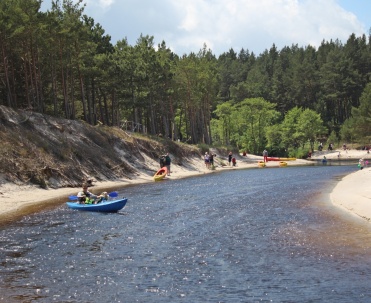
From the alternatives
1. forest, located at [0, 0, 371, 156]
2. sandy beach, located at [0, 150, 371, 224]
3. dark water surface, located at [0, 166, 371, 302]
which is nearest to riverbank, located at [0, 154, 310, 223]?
sandy beach, located at [0, 150, 371, 224]

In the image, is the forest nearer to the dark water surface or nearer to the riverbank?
the riverbank

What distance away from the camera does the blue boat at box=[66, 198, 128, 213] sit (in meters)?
28.8

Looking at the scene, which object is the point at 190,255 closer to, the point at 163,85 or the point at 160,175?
the point at 160,175

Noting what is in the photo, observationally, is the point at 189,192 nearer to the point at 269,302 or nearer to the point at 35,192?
the point at 35,192

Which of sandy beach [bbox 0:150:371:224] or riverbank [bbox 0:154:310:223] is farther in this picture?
riverbank [bbox 0:154:310:223]

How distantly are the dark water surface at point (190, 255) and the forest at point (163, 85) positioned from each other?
89.8 feet

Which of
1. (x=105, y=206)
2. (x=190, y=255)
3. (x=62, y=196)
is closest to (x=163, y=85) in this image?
(x=62, y=196)

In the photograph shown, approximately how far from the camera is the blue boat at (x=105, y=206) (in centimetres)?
2875

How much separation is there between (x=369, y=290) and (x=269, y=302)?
3019mm

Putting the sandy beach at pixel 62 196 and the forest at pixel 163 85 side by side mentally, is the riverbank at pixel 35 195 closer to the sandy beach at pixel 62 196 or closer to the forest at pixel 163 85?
the sandy beach at pixel 62 196

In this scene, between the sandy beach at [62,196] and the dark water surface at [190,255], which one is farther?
the sandy beach at [62,196]

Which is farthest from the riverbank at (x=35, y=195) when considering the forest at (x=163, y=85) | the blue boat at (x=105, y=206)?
the forest at (x=163, y=85)

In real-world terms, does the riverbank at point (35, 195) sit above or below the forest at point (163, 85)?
below

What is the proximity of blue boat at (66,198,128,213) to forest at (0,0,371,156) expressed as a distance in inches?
918
